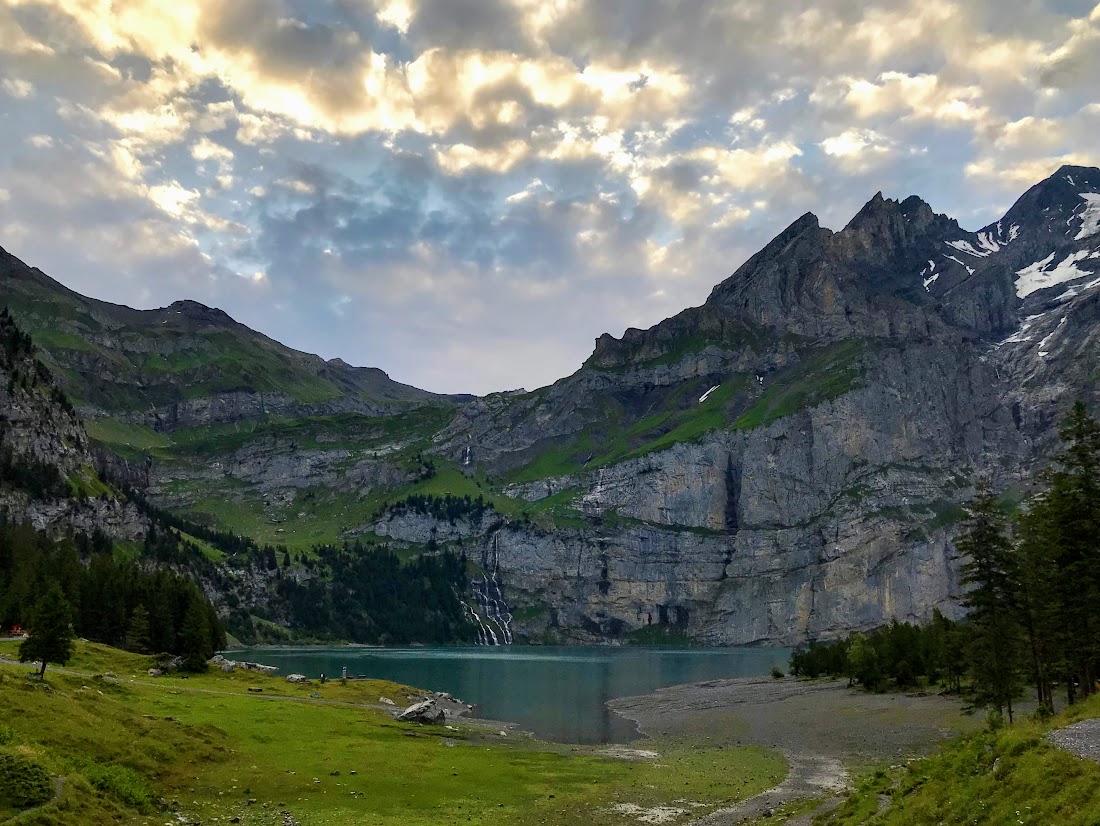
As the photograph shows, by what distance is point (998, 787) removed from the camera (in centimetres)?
2231

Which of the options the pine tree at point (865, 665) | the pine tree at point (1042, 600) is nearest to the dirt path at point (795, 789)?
the pine tree at point (1042, 600)

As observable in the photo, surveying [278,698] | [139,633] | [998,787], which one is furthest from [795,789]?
[139,633]

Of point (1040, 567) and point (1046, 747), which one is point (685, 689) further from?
point (1046, 747)

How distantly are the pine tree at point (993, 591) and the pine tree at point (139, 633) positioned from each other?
9895 centimetres

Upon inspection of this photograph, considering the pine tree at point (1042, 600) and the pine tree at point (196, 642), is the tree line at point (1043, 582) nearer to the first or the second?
the pine tree at point (1042, 600)

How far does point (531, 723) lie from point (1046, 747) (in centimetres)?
7189

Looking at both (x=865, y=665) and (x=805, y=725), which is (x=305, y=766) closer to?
(x=805, y=725)

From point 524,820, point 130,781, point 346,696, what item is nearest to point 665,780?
point 524,820

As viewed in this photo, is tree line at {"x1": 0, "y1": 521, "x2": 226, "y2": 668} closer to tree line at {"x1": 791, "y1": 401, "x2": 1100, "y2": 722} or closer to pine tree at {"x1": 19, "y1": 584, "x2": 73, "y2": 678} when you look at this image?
pine tree at {"x1": 19, "y1": 584, "x2": 73, "y2": 678}

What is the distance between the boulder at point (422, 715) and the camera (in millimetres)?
74188

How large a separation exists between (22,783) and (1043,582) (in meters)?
64.1

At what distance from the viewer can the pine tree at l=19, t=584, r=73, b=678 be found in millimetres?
56375

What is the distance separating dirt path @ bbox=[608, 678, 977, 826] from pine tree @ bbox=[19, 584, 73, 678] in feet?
160

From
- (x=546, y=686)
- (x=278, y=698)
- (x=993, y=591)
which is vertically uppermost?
(x=993, y=591)
